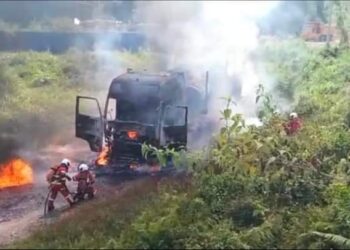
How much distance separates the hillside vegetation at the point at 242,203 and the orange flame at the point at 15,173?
4.37 m

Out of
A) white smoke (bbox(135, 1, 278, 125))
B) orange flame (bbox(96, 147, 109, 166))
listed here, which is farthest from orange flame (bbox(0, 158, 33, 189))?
white smoke (bbox(135, 1, 278, 125))

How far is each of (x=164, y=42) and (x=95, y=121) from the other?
13.6 m

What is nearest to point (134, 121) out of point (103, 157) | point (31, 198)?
point (103, 157)

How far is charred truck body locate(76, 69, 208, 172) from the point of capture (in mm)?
15758

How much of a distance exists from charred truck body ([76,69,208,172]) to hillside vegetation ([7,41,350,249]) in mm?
1910

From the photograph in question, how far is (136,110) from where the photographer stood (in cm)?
1672

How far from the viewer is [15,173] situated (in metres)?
16.2

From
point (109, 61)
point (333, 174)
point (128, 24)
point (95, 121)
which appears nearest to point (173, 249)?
point (333, 174)

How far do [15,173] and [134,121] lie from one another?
3.47 m

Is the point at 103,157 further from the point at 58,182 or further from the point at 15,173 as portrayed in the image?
the point at 58,182

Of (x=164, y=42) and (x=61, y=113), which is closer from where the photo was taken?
(x=61, y=113)

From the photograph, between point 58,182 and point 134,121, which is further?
point 134,121

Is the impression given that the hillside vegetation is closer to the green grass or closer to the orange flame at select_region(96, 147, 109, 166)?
the orange flame at select_region(96, 147, 109, 166)

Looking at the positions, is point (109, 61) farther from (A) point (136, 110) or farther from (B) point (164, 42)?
(A) point (136, 110)
